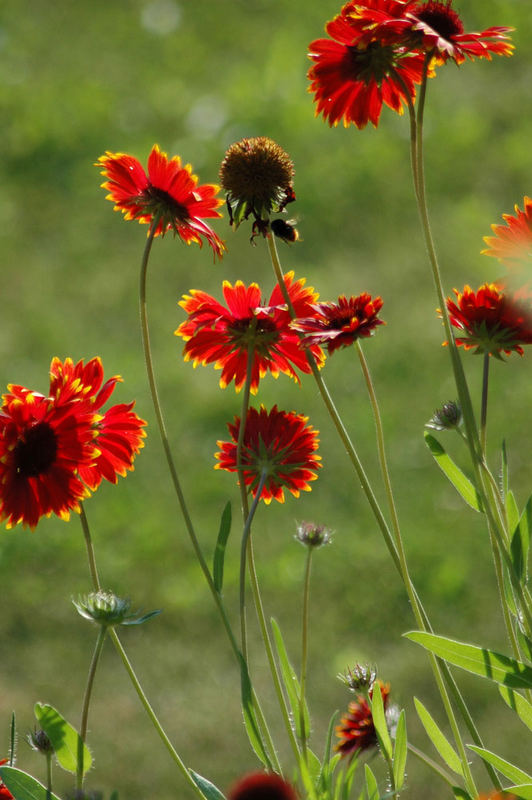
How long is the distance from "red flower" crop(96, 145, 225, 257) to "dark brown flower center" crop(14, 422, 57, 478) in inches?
7.5

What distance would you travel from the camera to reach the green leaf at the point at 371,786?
670 millimetres

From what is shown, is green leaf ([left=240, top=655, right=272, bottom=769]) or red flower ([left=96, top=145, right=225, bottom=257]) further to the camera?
red flower ([left=96, top=145, right=225, bottom=257])

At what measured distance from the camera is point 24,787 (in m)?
0.68

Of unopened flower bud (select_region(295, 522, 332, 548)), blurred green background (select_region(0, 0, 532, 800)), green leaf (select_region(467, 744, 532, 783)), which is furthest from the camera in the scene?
blurred green background (select_region(0, 0, 532, 800))

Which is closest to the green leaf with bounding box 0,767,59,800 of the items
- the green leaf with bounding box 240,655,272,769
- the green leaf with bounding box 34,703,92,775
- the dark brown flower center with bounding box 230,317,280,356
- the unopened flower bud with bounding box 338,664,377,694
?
the green leaf with bounding box 34,703,92,775

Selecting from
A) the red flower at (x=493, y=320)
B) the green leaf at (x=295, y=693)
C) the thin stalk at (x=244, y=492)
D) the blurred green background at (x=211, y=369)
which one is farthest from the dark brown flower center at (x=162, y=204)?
the blurred green background at (x=211, y=369)

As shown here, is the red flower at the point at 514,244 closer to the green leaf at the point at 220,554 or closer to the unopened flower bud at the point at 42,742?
the green leaf at the point at 220,554

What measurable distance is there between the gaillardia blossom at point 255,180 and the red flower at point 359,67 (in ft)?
0.24

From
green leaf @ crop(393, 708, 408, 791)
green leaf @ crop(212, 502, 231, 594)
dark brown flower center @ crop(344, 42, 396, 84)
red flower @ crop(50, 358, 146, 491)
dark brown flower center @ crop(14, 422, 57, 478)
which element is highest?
dark brown flower center @ crop(344, 42, 396, 84)

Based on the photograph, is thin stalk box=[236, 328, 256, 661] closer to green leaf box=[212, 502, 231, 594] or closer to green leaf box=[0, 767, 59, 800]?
green leaf box=[212, 502, 231, 594]

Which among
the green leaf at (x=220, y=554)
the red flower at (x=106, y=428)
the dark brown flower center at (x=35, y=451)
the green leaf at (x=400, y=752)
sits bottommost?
the green leaf at (x=400, y=752)

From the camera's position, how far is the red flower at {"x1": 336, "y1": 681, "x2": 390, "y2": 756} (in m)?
0.82

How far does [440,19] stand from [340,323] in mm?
236

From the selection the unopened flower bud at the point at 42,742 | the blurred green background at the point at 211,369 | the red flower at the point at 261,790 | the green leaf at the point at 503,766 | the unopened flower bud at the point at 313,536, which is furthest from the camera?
the blurred green background at the point at 211,369
